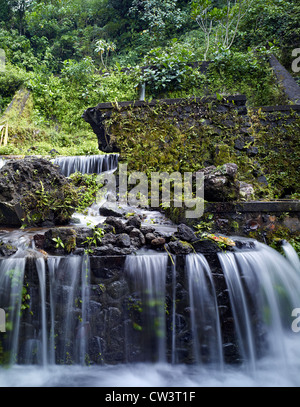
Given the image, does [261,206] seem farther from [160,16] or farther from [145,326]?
[160,16]

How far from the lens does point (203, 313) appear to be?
10.2ft

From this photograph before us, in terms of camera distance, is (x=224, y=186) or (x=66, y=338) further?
(x=224, y=186)

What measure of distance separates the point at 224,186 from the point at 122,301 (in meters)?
2.39

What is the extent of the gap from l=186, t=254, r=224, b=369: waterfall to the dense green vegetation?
4310mm

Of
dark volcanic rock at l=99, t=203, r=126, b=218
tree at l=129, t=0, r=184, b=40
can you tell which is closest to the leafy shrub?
dark volcanic rock at l=99, t=203, r=126, b=218

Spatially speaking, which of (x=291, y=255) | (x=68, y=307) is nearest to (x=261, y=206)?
(x=291, y=255)

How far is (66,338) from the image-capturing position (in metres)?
2.96

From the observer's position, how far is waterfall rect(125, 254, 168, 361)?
2986mm

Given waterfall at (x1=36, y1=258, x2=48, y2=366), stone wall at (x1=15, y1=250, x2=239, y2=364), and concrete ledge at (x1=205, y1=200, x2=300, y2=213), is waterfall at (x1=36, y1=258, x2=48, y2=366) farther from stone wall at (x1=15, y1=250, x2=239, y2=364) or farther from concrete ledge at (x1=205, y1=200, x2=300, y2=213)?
concrete ledge at (x1=205, y1=200, x2=300, y2=213)

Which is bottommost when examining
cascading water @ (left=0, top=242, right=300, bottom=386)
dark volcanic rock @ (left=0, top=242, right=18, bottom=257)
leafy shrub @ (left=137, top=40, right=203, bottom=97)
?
cascading water @ (left=0, top=242, right=300, bottom=386)

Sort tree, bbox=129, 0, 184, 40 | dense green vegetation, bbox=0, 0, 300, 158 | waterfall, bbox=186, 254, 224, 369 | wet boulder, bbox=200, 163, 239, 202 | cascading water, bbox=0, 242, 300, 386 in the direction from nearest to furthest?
cascading water, bbox=0, 242, 300, 386 < waterfall, bbox=186, 254, 224, 369 < wet boulder, bbox=200, 163, 239, 202 < dense green vegetation, bbox=0, 0, 300, 158 < tree, bbox=129, 0, 184, 40

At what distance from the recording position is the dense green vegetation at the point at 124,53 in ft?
29.8
